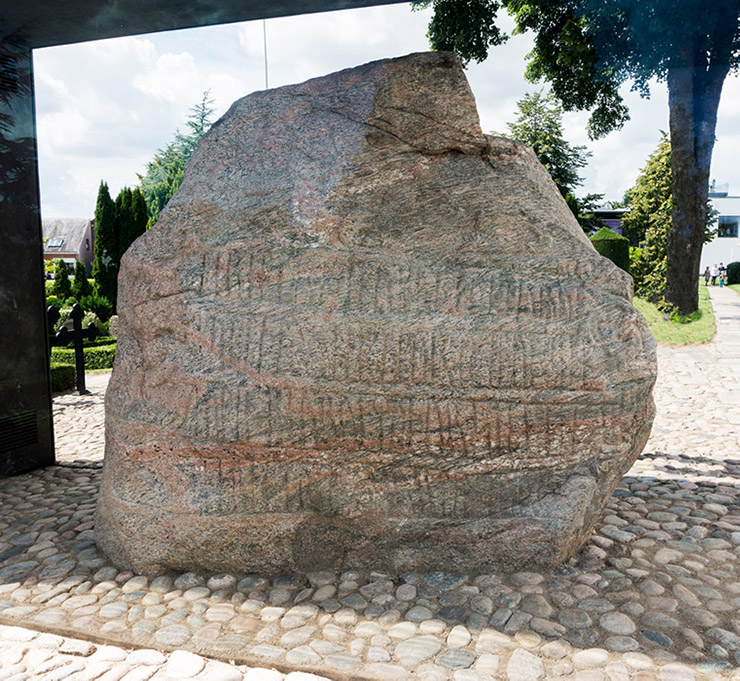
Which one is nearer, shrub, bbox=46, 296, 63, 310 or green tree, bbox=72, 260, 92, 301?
shrub, bbox=46, 296, 63, 310

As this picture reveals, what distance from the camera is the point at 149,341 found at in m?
3.29

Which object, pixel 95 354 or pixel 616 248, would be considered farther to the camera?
pixel 616 248

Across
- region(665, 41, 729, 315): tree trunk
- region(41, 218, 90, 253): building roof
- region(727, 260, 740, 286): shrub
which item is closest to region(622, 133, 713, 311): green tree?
region(665, 41, 729, 315): tree trunk

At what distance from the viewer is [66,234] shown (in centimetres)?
2083

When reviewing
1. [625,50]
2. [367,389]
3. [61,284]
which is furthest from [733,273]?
[61,284]

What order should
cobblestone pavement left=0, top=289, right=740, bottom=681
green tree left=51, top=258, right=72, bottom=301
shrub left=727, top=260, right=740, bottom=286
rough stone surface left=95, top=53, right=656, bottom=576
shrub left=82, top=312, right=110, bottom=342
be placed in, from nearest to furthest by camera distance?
cobblestone pavement left=0, top=289, right=740, bottom=681, rough stone surface left=95, top=53, right=656, bottom=576, shrub left=727, top=260, right=740, bottom=286, shrub left=82, top=312, right=110, bottom=342, green tree left=51, top=258, right=72, bottom=301

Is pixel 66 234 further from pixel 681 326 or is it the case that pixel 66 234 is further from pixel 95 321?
pixel 681 326

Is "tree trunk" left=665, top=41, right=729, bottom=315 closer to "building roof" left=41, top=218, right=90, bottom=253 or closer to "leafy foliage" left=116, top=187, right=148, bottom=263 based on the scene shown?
"leafy foliage" left=116, top=187, right=148, bottom=263

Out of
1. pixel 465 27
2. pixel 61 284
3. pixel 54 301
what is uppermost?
pixel 465 27

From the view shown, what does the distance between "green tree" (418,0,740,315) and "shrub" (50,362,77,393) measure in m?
7.06

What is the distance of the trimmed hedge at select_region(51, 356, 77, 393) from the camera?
31.2ft

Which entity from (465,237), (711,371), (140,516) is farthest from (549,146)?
(140,516)

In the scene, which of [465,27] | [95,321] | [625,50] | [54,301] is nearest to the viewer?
[625,50]

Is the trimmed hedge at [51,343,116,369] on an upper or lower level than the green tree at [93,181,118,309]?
lower
